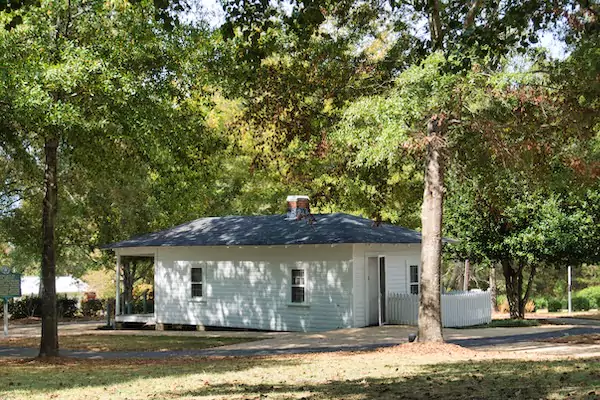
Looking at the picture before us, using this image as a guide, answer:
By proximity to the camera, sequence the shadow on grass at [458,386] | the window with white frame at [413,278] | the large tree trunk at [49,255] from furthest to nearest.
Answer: the window with white frame at [413,278] < the large tree trunk at [49,255] < the shadow on grass at [458,386]

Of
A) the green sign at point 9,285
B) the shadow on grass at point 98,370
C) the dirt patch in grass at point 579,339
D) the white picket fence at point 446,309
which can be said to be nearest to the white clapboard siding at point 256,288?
the white picket fence at point 446,309

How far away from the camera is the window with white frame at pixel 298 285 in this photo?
26.0m

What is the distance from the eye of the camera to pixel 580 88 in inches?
562

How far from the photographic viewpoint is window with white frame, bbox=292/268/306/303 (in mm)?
26047

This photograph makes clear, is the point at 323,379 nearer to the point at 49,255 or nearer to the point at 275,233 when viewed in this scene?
the point at 49,255

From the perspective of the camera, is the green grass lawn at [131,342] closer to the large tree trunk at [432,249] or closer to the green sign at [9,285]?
the green sign at [9,285]

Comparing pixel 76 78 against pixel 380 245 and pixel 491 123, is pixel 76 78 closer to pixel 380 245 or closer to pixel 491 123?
pixel 491 123

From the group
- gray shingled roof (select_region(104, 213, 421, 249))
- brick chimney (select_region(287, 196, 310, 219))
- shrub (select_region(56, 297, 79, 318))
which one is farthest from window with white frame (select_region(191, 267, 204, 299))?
shrub (select_region(56, 297, 79, 318))

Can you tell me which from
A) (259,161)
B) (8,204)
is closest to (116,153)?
(259,161)

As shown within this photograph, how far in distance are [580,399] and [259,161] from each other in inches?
443

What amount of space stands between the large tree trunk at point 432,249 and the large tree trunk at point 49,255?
340 inches

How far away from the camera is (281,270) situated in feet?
86.9

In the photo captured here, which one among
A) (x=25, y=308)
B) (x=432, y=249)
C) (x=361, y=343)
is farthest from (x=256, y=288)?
(x=25, y=308)

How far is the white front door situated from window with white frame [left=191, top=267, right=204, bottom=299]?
21.9ft
